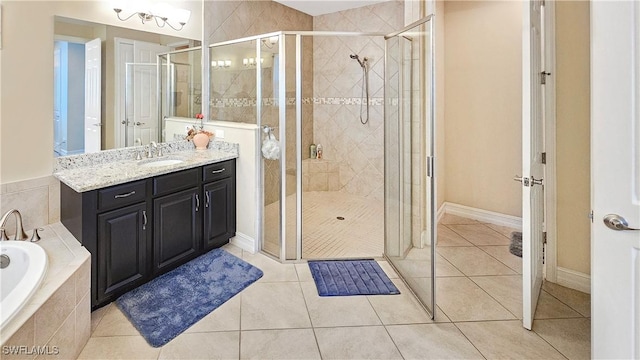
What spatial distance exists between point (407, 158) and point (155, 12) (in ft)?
8.29

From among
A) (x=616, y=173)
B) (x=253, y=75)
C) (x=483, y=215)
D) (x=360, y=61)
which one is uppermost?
(x=360, y=61)

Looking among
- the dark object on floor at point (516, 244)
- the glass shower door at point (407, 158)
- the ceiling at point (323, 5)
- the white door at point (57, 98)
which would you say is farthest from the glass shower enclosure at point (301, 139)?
the ceiling at point (323, 5)

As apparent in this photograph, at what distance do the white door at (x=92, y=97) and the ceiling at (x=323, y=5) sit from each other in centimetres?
284

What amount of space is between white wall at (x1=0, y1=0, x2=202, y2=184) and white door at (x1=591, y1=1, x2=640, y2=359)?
9.93ft

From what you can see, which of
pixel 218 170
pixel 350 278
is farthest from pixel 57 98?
pixel 350 278

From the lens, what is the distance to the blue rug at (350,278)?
8.54ft

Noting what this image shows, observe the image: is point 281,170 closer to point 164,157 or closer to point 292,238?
point 292,238

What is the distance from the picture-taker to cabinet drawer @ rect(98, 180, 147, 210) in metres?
2.26

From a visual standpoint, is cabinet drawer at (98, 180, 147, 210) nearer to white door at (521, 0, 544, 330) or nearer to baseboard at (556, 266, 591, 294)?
white door at (521, 0, 544, 330)

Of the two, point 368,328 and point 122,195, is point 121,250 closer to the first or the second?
point 122,195

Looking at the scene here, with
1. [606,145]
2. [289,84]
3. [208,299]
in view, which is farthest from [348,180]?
[606,145]

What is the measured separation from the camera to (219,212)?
10.5ft

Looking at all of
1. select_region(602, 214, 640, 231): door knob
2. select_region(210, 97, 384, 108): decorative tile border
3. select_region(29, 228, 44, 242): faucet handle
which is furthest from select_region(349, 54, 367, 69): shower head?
select_region(29, 228, 44, 242): faucet handle

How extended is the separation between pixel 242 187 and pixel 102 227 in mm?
1293
